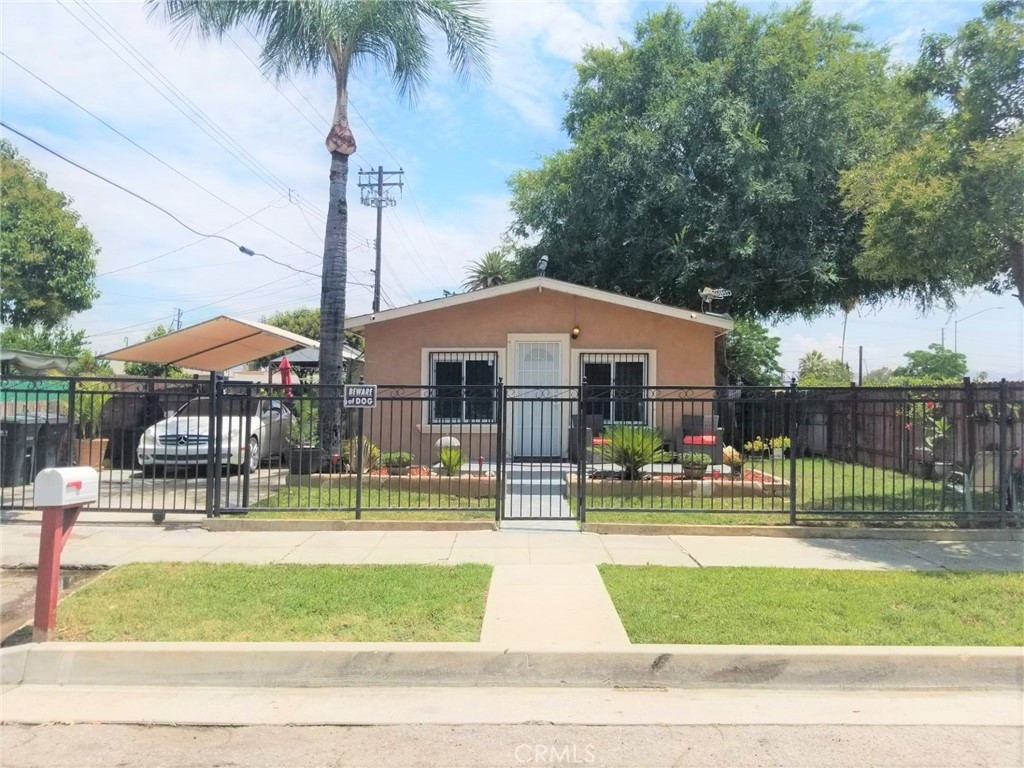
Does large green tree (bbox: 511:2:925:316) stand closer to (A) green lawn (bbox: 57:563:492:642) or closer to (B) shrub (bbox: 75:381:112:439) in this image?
(B) shrub (bbox: 75:381:112:439)

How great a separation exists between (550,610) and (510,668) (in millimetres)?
1008

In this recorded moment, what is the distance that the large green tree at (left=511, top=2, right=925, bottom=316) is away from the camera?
17.3 m

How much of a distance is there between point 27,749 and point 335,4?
1115 centimetres

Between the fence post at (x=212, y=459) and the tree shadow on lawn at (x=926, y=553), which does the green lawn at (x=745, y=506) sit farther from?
the fence post at (x=212, y=459)

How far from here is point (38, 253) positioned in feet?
69.9

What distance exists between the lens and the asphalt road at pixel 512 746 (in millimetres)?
3900

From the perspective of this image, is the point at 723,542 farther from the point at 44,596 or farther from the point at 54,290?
the point at 54,290

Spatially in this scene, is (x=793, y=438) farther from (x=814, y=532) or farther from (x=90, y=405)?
(x=90, y=405)

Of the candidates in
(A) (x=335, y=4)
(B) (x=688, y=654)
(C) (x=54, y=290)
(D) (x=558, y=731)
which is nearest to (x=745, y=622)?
(B) (x=688, y=654)

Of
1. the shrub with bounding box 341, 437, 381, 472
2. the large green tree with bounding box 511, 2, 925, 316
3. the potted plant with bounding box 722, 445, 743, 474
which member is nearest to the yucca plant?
the potted plant with bounding box 722, 445, 743, 474

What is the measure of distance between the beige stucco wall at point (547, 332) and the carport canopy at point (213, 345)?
2327mm

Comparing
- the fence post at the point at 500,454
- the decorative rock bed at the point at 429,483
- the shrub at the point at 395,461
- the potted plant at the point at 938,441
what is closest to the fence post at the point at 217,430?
the decorative rock bed at the point at 429,483

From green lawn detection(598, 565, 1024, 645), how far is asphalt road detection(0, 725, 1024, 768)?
1046mm

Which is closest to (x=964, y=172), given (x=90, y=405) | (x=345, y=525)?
(x=345, y=525)
